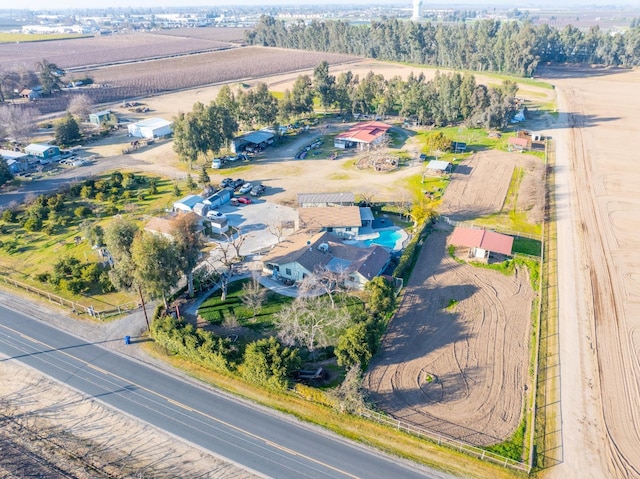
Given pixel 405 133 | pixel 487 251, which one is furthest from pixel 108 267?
pixel 405 133

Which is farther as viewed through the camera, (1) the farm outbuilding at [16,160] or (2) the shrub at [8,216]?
(1) the farm outbuilding at [16,160]

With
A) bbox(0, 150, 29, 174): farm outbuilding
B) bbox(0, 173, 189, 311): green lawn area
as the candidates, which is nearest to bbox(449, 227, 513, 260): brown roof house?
bbox(0, 173, 189, 311): green lawn area

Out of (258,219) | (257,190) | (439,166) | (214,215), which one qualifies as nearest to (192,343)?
→ (214,215)

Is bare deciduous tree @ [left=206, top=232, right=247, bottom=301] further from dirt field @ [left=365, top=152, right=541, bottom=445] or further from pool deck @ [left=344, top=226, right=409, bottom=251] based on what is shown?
dirt field @ [left=365, top=152, right=541, bottom=445]

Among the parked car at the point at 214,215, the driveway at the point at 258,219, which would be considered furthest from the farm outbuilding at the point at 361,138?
the parked car at the point at 214,215

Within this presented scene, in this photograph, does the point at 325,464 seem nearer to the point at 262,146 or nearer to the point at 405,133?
the point at 262,146

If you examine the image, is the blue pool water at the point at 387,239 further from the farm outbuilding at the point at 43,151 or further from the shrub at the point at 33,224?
the farm outbuilding at the point at 43,151

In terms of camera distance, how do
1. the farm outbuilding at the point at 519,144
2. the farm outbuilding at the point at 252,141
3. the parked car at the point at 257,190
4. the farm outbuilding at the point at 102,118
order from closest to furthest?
the parked car at the point at 257,190 < the farm outbuilding at the point at 252,141 < the farm outbuilding at the point at 519,144 < the farm outbuilding at the point at 102,118

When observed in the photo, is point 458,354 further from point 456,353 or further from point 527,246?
point 527,246
